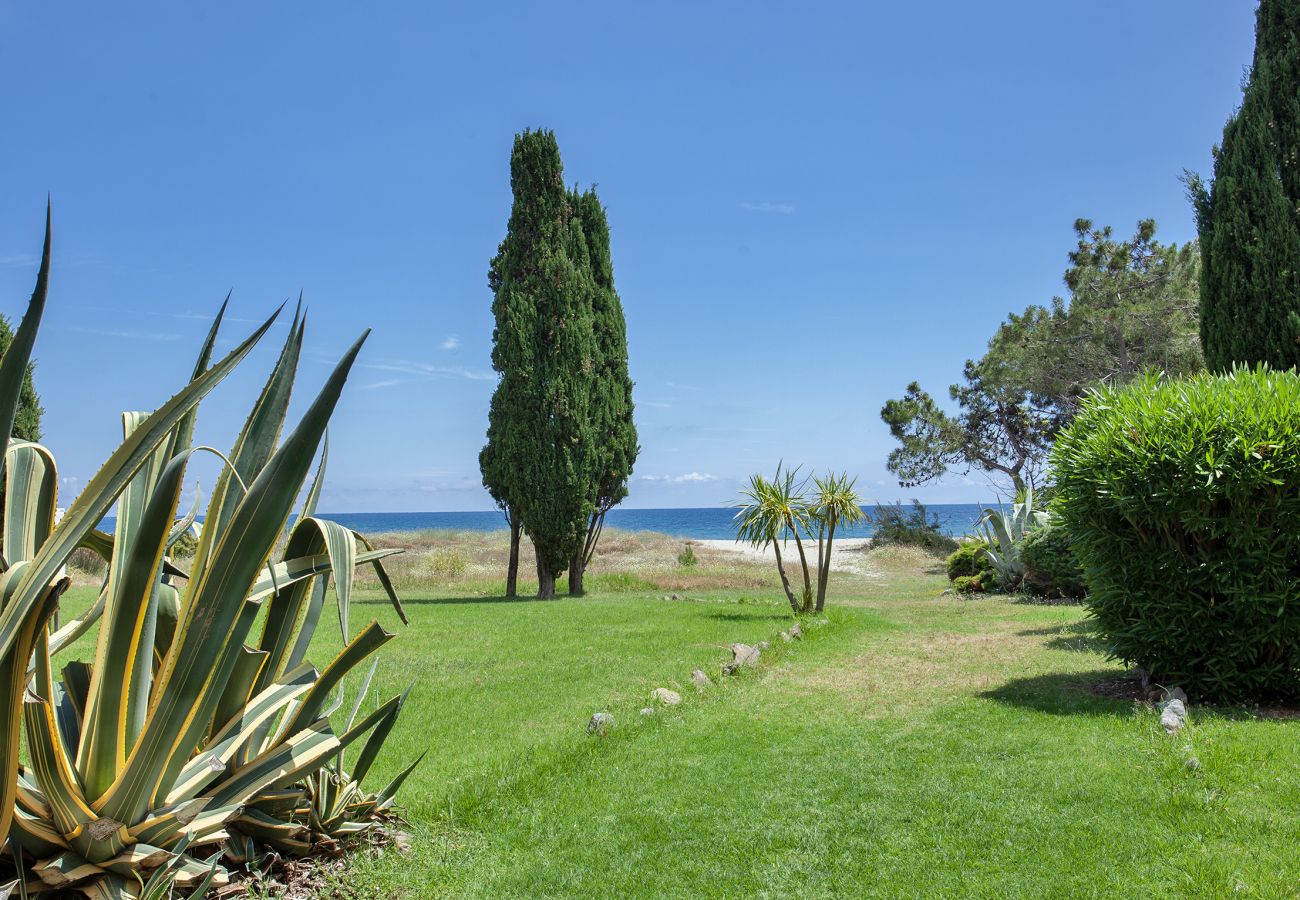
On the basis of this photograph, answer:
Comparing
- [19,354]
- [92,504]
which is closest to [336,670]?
[92,504]

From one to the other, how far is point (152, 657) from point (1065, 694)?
24.0ft

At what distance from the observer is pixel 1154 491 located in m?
6.91

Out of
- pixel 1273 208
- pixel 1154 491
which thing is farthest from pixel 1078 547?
pixel 1273 208

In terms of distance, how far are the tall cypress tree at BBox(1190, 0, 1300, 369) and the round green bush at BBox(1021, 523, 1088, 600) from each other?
5.99 metres

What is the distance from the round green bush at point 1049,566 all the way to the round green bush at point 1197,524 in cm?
950

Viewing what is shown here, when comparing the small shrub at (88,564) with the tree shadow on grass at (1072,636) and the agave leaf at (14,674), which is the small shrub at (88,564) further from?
the agave leaf at (14,674)

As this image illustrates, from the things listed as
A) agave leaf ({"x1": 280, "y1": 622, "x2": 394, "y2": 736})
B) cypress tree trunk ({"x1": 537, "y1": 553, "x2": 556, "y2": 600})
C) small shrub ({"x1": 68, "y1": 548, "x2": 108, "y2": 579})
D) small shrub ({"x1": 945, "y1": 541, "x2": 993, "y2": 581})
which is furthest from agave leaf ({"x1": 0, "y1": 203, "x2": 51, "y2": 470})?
small shrub ({"x1": 68, "y1": 548, "x2": 108, "y2": 579})

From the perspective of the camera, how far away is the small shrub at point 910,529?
37.1 metres

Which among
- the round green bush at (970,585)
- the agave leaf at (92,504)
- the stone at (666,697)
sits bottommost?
the stone at (666,697)

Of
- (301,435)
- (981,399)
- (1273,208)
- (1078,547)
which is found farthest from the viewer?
(981,399)

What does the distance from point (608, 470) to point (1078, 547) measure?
14720 millimetres

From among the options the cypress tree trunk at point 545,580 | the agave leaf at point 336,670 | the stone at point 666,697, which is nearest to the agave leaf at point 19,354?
the agave leaf at point 336,670

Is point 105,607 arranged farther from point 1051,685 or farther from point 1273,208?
point 1273,208

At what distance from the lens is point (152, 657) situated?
3305 mm
